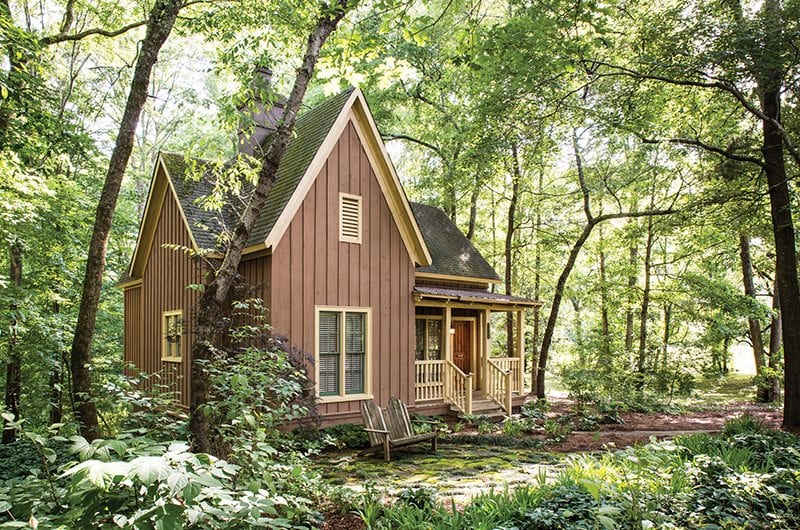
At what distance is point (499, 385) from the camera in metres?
15.2

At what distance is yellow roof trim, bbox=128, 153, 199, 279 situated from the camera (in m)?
13.6

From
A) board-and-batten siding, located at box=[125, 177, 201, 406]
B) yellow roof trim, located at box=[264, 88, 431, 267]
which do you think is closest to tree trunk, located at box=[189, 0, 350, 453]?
yellow roof trim, located at box=[264, 88, 431, 267]

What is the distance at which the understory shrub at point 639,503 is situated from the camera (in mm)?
4629

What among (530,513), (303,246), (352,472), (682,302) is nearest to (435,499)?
(530,513)

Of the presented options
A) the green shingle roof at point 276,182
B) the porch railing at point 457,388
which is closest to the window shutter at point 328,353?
the green shingle roof at point 276,182

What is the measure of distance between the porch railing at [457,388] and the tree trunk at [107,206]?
843 centimetres

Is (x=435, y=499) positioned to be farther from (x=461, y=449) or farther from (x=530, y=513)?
(x=461, y=449)

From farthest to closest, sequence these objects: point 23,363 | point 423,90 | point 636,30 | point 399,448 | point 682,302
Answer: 1. point 423,90
2. point 682,302
3. point 23,363
4. point 636,30
5. point 399,448

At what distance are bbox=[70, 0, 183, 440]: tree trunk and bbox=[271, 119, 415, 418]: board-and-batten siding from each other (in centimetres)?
335

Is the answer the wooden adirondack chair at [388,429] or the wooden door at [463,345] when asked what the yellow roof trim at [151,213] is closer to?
the wooden adirondack chair at [388,429]

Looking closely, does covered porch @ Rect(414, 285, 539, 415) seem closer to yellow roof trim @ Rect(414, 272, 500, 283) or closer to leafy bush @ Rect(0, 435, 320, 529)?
yellow roof trim @ Rect(414, 272, 500, 283)

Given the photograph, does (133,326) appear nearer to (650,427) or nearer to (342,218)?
(342,218)

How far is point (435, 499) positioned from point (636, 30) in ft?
33.6

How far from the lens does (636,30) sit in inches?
433
